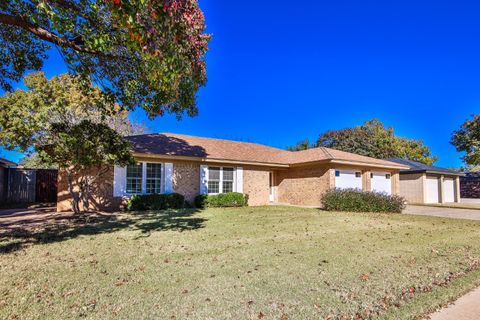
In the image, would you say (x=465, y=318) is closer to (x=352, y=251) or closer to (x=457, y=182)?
(x=352, y=251)

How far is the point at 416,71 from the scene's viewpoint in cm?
2103

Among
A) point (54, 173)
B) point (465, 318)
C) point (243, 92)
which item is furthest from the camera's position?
point (243, 92)

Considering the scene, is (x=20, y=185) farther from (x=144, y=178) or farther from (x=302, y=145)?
(x=302, y=145)

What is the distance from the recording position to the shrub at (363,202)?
1452cm

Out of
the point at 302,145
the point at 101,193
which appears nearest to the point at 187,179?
the point at 101,193

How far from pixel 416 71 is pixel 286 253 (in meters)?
20.9

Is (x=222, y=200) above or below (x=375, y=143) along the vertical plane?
below

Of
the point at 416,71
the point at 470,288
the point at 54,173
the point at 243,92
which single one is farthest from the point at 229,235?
the point at 243,92

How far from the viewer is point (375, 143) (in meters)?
35.7

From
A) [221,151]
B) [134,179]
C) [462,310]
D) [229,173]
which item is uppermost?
[221,151]

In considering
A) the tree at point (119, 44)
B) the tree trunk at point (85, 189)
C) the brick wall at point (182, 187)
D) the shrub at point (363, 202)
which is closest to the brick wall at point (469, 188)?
the shrub at point (363, 202)

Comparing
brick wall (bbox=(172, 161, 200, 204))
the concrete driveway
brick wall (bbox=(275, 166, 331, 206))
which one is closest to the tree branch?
brick wall (bbox=(172, 161, 200, 204))

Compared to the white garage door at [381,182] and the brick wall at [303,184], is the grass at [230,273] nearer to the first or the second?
the brick wall at [303,184]

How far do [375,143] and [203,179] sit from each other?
27116 mm
